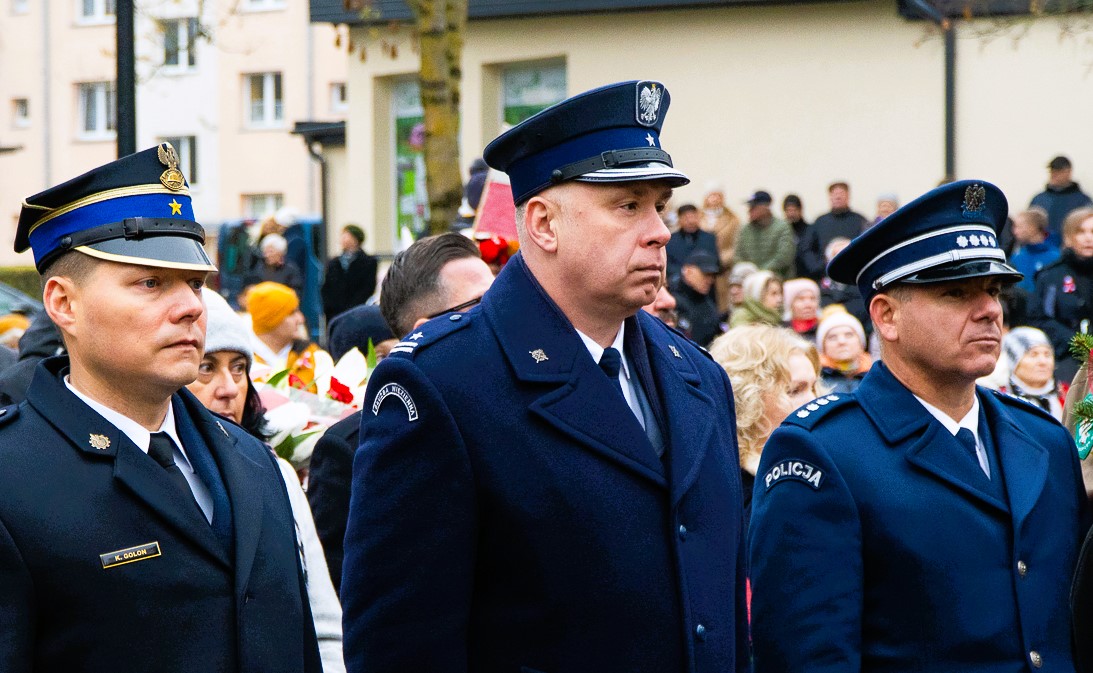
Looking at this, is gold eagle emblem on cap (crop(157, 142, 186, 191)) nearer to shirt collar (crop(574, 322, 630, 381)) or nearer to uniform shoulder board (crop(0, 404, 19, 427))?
uniform shoulder board (crop(0, 404, 19, 427))

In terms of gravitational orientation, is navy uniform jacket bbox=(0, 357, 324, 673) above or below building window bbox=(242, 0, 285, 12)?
below

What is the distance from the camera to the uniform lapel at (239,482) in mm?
3268

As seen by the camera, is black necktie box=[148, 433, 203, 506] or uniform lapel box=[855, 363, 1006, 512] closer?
black necktie box=[148, 433, 203, 506]

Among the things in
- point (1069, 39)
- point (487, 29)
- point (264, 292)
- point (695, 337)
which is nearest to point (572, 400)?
point (264, 292)

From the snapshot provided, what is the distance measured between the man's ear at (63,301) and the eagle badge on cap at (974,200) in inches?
81.8

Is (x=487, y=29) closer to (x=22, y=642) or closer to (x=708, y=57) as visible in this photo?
(x=708, y=57)

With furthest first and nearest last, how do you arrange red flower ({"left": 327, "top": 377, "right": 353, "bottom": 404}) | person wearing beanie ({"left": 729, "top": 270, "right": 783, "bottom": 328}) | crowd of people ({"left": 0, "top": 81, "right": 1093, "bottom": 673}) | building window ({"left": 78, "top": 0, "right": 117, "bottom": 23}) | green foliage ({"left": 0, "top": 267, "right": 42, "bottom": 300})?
building window ({"left": 78, "top": 0, "right": 117, "bottom": 23}) < green foliage ({"left": 0, "top": 267, "right": 42, "bottom": 300}) < person wearing beanie ({"left": 729, "top": 270, "right": 783, "bottom": 328}) < red flower ({"left": 327, "top": 377, "right": 353, "bottom": 404}) < crowd of people ({"left": 0, "top": 81, "right": 1093, "bottom": 673})

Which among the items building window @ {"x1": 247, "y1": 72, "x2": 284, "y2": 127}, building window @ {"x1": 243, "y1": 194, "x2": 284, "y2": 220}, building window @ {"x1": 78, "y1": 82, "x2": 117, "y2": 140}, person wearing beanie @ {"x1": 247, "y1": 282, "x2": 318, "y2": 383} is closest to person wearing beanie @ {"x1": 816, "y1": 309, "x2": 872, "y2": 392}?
person wearing beanie @ {"x1": 247, "y1": 282, "x2": 318, "y2": 383}

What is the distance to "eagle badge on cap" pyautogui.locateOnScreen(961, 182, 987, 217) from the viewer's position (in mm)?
3955

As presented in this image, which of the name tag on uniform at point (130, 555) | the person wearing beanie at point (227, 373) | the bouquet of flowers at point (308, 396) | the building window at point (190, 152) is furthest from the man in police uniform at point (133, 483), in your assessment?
the building window at point (190, 152)

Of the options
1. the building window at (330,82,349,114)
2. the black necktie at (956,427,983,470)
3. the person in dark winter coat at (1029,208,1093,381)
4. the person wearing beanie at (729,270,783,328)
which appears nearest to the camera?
the black necktie at (956,427,983,470)

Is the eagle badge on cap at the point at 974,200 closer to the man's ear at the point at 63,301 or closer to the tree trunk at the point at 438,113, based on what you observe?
the man's ear at the point at 63,301

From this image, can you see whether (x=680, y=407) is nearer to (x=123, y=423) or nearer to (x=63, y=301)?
(x=123, y=423)

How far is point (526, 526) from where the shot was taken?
10.3 feet
